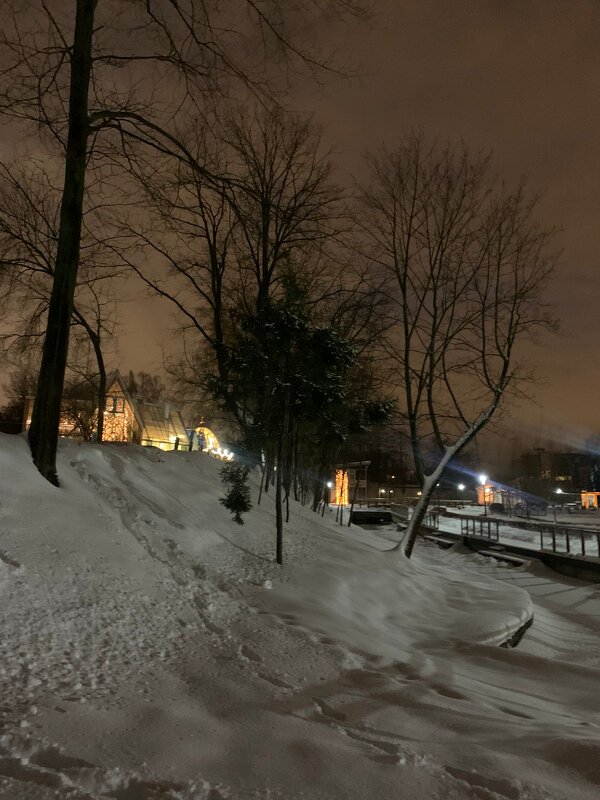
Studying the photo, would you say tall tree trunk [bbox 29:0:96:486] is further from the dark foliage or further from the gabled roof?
the gabled roof

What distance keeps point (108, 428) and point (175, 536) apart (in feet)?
100

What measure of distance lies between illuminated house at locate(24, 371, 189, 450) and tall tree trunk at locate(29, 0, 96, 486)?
24.8 meters

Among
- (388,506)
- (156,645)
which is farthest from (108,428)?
(156,645)

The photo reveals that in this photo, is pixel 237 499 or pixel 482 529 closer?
pixel 237 499

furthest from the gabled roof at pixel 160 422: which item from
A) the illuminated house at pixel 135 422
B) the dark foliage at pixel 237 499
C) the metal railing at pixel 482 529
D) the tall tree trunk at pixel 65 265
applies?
the tall tree trunk at pixel 65 265

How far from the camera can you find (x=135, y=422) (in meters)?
41.1

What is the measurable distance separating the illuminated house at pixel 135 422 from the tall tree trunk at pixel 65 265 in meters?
24.8

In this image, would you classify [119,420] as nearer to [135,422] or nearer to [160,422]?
[135,422]

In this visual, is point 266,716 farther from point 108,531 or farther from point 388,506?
point 388,506

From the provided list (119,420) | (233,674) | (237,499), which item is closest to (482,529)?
(237,499)

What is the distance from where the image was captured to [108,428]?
36500 mm

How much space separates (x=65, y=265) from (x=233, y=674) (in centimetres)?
527

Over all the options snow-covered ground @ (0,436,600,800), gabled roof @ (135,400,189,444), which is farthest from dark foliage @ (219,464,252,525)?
gabled roof @ (135,400,189,444)

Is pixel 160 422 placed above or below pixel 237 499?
above
